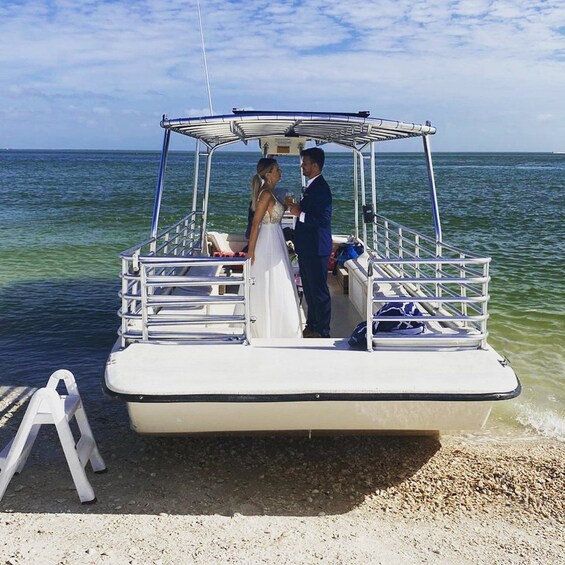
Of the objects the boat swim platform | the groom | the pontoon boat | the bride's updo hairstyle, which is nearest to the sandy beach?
the pontoon boat

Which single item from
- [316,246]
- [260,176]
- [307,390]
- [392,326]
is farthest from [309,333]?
[307,390]

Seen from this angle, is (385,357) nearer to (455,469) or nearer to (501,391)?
(501,391)

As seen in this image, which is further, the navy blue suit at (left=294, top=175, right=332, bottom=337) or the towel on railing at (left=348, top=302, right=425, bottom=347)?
the navy blue suit at (left=294, top=175, right=332, bottom=337)

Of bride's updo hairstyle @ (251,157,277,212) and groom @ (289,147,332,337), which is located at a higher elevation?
bride's updo hairstyle @ (251,157,277,212)

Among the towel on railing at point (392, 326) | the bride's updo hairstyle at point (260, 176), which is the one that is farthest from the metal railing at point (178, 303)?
the bride's updo hairstyle at point (260, 176)

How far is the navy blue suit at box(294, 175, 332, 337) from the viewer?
6.02 metres

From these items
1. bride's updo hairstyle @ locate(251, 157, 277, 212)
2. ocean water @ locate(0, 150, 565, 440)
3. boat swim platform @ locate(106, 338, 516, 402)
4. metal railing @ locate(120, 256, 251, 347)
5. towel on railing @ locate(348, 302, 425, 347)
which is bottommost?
ocean water @ locate(0, 150, 565, 440)

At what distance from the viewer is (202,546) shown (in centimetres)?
435

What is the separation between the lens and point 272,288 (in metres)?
5.96

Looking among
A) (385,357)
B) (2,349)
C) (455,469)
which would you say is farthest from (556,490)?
(2,349)

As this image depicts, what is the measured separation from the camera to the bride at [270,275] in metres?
5.90

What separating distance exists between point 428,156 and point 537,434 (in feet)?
9.30

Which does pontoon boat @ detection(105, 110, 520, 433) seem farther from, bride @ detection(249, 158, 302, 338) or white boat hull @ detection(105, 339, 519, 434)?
bride @ detection(249, 158, 302, 338)

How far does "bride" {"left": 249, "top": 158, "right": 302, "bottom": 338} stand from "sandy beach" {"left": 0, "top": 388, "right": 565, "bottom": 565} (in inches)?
38.9
